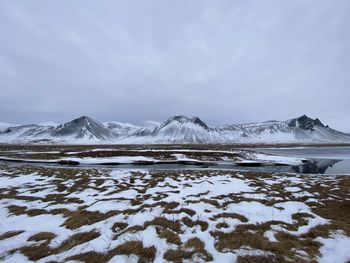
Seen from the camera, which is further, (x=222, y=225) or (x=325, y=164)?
(x=325, y=164)

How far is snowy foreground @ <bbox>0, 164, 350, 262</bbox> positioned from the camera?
6.24 metres

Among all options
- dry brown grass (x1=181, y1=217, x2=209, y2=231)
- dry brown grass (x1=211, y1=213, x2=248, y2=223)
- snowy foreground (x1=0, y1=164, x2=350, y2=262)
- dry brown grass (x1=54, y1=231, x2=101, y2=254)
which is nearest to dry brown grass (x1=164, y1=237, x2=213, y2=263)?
snowy foreground (x1=0, y1=164, x2=350, y2=262)

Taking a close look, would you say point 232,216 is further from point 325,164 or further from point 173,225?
point 325,164

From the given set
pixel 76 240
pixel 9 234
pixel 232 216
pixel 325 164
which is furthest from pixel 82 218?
pixel 325 164

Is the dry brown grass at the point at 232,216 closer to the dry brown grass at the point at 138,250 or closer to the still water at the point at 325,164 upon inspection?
the dry brown grass at the point at 138,250

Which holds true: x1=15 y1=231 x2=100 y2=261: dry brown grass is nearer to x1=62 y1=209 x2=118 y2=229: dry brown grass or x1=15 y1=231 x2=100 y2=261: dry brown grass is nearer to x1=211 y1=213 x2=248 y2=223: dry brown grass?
x1=62 y1=209 x2=118 y2=229: dry brown grass

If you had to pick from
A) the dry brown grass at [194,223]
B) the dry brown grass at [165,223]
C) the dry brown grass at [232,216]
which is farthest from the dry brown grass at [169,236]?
the dry brown grass at [232,216]

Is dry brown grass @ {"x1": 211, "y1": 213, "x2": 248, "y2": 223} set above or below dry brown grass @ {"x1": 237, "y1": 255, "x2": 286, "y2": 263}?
below

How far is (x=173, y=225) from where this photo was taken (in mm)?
8461

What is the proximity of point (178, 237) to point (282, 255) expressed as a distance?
3462 mm

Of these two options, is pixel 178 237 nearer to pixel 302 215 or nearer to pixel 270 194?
pixel 302 215

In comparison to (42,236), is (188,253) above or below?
above

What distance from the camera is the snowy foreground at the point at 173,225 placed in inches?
246

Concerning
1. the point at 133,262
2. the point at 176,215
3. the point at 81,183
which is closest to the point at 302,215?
the point at 176,215
